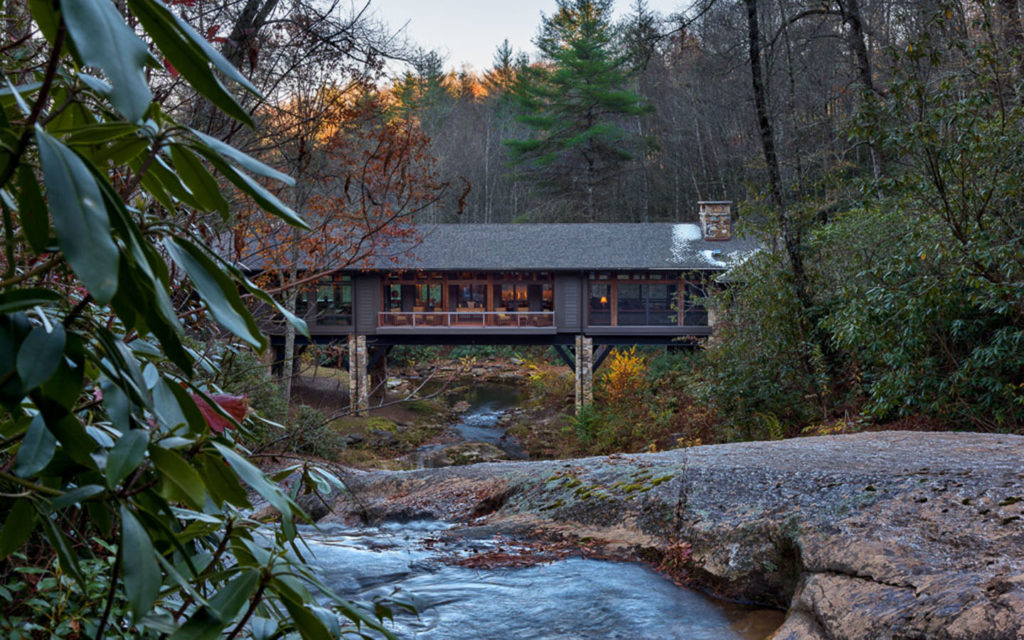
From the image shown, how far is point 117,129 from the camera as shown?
2.35 ft

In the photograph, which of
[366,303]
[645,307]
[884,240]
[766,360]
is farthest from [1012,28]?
[366,303]

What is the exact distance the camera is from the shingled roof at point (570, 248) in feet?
66.4

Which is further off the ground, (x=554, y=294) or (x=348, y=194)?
(x=554, y=294)

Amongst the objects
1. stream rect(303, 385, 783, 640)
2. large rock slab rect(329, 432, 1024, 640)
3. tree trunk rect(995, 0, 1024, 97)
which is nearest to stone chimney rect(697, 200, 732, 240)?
tree trunk rect(995, 0, 1024, 97)

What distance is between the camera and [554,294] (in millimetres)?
20734

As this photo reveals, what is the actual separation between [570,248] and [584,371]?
13.2 feet

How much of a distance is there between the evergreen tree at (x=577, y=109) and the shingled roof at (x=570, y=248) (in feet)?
27.7

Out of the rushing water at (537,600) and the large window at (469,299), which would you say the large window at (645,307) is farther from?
the rushing water at (537,600)

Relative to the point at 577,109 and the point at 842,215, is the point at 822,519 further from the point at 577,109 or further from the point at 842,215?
the point at 577,109

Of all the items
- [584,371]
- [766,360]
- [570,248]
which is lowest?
[584,371]

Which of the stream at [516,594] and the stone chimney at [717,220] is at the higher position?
the stone chimney at [717,220]

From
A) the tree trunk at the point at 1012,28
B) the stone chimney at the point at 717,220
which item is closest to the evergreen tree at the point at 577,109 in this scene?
the stone chimney at the point at 717,220

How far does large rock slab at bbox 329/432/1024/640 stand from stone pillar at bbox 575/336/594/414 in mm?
12666

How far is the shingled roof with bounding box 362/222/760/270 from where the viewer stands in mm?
20250
